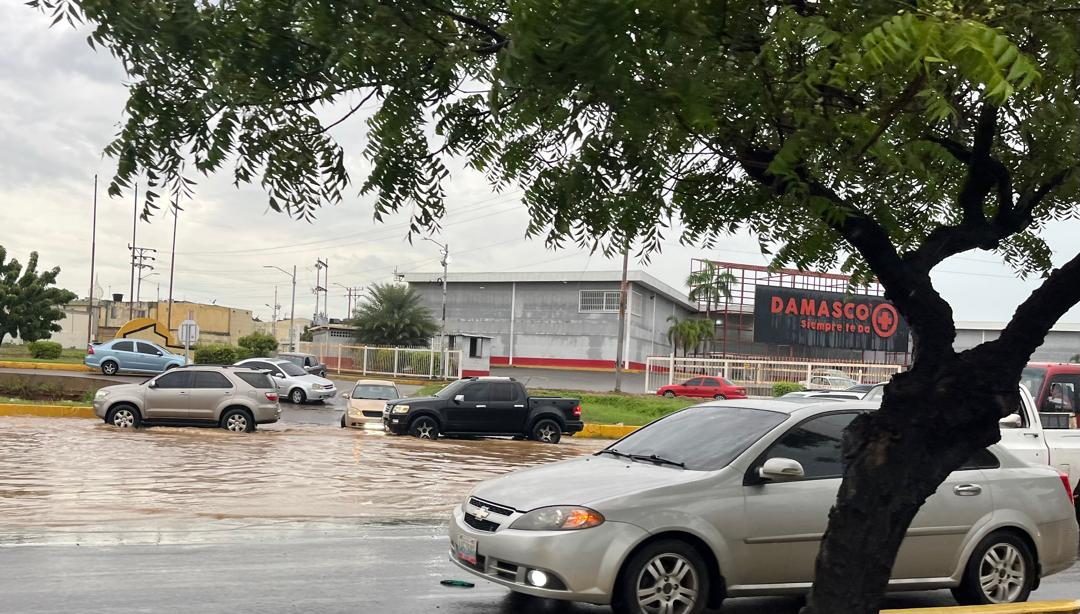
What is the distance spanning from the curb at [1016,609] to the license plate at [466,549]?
2680mm

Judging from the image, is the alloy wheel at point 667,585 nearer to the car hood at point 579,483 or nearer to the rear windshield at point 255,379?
the car hood at point 579,483

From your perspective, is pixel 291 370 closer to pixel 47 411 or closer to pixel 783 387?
pixel 47 411

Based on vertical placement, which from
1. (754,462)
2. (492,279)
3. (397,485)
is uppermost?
(492,279)

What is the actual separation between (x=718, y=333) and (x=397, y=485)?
→ 2186 inches

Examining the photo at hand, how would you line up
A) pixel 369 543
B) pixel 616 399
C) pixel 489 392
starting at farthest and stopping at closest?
pixel 616 399
pixel 489 392
pixel 369 543

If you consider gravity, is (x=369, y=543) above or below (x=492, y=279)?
below

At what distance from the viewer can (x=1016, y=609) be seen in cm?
649

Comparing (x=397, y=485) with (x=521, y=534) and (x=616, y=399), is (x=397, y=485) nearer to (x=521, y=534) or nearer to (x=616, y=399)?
(x=521, y=534)

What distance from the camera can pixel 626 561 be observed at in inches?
260

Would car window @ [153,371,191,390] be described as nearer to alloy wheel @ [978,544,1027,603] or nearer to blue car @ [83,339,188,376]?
blue car @ [83,339,188,376]

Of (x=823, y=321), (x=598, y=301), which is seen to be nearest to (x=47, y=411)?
(x=598, y=301)

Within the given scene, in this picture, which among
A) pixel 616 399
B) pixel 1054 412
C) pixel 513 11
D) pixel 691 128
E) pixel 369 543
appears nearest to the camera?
pixel 513 11

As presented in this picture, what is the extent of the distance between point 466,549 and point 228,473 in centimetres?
1002

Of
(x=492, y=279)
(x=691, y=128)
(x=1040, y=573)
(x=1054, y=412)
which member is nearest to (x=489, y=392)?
(x=1054, y=412)
